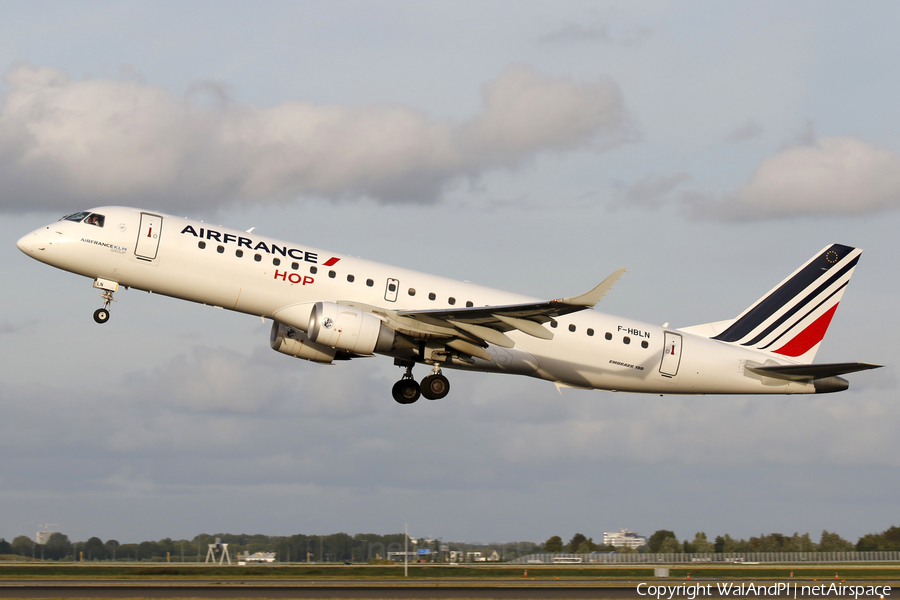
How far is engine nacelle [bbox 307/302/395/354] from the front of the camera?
35.5 metres

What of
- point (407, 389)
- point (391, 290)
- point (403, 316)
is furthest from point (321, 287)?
point (407, 389)

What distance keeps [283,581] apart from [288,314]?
14.7m

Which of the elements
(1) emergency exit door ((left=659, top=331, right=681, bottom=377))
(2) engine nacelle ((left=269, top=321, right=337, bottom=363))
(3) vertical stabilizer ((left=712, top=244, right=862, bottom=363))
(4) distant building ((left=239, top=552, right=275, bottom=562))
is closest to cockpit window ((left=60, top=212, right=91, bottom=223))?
(2) engine nacelle ((left=269, top=321, right=337, bottom=363))

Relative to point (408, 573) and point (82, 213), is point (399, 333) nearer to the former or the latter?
point (82, 213)

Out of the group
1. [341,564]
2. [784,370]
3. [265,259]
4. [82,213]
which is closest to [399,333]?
[265,259]

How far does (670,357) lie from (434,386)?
10.8m

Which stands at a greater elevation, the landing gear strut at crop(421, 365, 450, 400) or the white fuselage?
the white fuselage

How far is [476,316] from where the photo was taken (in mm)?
36188

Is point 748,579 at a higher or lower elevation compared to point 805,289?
lower

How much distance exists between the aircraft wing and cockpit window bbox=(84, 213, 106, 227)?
11.1 m

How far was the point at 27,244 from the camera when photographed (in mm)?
35594

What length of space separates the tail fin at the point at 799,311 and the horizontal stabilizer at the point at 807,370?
6.48 feet

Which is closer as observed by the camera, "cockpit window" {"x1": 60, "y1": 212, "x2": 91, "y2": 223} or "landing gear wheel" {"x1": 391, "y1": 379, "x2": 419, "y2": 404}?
"cockpit window" {"x1": 60, "y1": 212, "x2": 91, "y2": 223}

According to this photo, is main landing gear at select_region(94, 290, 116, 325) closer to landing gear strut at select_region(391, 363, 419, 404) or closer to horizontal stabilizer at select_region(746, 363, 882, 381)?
landing gear strut at select_region(391, 363, 419, 404)
